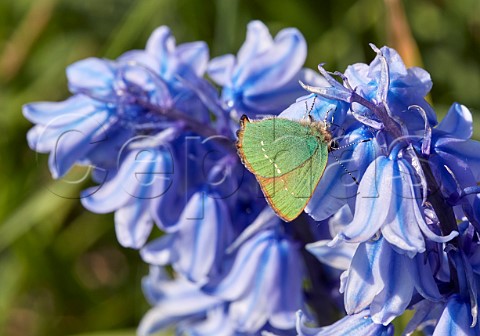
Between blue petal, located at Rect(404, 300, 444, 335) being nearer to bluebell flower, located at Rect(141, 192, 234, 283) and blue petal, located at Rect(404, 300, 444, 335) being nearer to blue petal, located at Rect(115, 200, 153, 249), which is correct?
bluebell flower, located at Rect(141, 192, 234, 283)

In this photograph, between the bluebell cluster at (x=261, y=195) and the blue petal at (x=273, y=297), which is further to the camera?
the blue petal at (x=273, y=297)

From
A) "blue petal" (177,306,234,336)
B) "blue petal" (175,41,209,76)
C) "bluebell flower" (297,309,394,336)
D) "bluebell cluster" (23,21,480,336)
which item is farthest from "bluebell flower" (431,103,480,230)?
"blue petal" (177,306,234,336)

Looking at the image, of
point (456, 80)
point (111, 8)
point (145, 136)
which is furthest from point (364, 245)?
point (111, 8)

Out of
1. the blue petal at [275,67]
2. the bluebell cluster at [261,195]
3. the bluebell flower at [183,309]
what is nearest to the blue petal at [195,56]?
the bluebell cluster at [261,195]

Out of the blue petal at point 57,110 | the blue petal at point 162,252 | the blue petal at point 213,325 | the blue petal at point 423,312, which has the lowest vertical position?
the blue petal at point 213,325

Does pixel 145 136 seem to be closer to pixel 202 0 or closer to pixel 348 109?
pixel 348 109

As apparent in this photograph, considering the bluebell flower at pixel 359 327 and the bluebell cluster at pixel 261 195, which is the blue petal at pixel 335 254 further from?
the bluebell flower at pixel 359 327
